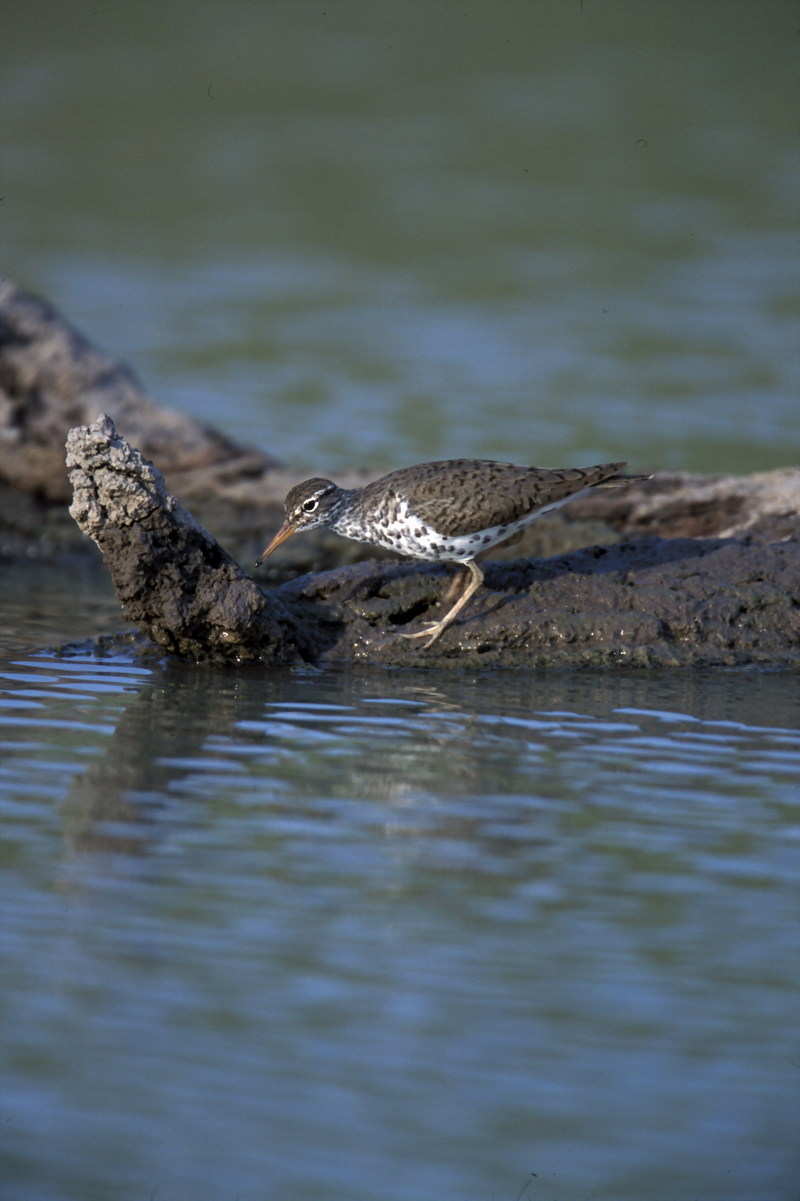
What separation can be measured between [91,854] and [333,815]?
36.8 inches

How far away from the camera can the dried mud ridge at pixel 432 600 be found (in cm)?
834

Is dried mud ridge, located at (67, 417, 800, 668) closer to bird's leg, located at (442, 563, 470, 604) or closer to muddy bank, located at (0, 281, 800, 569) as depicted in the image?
bird's leg, located at (442, 563, 470, 604)

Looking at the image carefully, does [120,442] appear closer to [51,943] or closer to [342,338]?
[51,943]

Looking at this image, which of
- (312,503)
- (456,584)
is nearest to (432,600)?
(456,584)

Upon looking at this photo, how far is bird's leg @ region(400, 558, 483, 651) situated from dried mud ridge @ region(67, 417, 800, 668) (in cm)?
7

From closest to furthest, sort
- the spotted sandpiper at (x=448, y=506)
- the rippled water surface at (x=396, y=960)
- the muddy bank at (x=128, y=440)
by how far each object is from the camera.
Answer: the rippled water surface at (x=396, y=960)
the spotted sandpiper at (x=448, y=506)
the muddy bank at (x=128, y=440)

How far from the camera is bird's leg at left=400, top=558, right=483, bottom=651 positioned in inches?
347

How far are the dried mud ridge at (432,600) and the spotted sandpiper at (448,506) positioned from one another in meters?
0.24

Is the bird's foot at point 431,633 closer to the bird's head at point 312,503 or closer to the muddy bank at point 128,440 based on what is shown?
the bird's head at point 312,503

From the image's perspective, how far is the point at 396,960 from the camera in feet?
15.1

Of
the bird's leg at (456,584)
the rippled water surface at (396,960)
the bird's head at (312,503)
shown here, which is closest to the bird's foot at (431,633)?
the bird's leg at (456,584)

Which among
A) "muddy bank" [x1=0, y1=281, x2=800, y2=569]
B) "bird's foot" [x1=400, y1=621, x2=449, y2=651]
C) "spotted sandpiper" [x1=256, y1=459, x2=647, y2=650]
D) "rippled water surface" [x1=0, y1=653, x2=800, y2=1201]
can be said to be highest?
"muddy bank" [x1=0, y1=281, x2=800, y2=569]

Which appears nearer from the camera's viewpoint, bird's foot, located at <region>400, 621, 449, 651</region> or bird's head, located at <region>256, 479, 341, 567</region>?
bird's foot, located at <region>400, 621, 449, 651</region>

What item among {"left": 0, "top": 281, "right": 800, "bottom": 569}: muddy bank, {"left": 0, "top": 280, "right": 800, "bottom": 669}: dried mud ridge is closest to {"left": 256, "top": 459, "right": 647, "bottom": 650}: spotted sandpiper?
{"left": 0, "top": 280, "right": 800, "bottom": 669}: dried mud ridge
